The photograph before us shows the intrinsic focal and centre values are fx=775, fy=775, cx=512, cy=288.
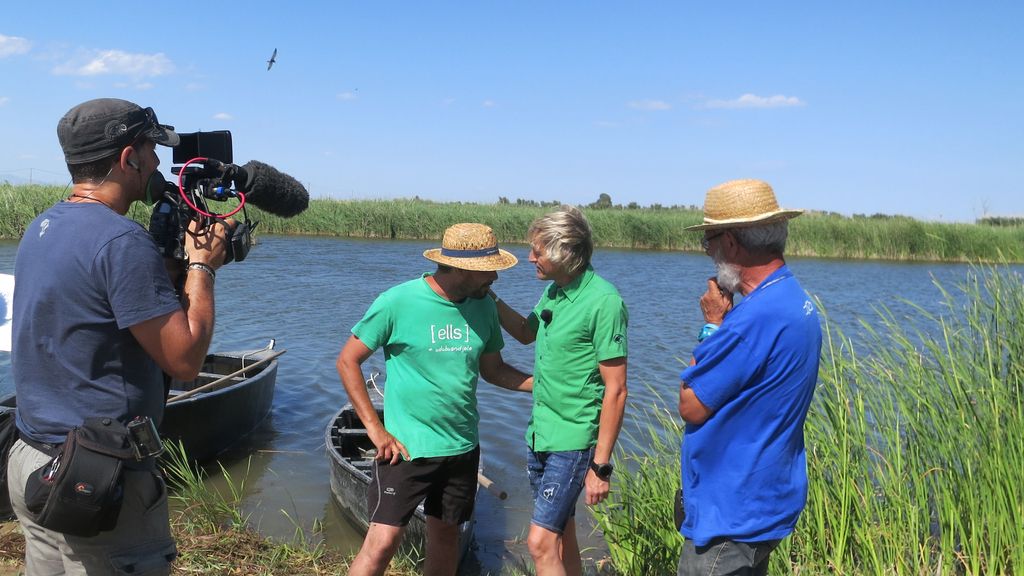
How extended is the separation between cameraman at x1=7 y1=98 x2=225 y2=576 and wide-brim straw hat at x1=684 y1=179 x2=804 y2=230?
1539 millimetres

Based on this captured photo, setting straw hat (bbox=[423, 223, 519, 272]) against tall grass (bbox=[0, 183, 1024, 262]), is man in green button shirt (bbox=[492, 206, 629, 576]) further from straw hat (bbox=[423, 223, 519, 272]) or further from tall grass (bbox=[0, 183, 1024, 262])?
tall grass (bbox=[0, 183, 1024, 262])

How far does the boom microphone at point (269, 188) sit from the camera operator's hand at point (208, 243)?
219mm

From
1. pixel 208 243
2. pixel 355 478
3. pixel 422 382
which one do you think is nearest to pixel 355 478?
pixel 355 478

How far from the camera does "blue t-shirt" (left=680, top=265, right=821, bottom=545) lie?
2195 mm

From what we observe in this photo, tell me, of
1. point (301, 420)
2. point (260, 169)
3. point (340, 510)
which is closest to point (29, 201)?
point (301, 420)

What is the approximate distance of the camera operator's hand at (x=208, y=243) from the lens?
92.6 inches

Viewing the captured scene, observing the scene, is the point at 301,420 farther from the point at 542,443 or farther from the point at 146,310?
the point at 146,310

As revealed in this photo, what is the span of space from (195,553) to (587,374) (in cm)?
248

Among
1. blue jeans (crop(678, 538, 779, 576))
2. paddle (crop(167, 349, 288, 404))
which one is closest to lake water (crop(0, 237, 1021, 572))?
paddle (crop(167, 349, 288, 404))

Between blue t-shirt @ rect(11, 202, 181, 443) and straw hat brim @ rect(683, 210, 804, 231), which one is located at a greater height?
straw hat brim @ rect(683, 210, 804, 231)

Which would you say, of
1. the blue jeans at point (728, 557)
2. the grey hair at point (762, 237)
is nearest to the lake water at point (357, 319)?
the grey hair at point (762, 237)

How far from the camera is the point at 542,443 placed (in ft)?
10.6

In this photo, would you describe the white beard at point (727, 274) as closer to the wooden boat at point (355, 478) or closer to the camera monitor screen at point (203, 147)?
the camera monitor screen at point (203, 147)

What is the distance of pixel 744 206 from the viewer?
2.31 m
